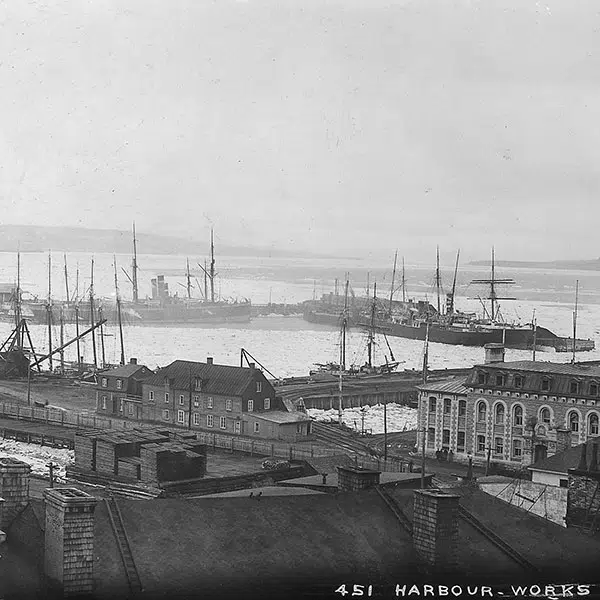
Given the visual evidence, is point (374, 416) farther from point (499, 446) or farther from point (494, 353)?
point (499, 446)

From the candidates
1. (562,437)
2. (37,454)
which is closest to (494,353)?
(562,437)

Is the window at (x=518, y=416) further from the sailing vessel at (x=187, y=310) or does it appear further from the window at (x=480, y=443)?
the sailing vessel at (x=187, y=310)

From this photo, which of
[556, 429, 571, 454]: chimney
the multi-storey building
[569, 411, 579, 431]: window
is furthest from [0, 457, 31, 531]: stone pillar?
[569, 411, 579, 431]: window

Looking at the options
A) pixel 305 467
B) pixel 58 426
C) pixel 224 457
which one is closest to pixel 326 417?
pixel 58 426

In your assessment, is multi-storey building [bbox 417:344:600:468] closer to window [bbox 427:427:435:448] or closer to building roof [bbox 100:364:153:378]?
window [bbox 427:427:435:448]

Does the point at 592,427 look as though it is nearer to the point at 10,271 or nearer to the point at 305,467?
the point at 305,467

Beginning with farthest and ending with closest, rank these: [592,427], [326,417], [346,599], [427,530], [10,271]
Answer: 1. [10,271]
2. [326,417]
3. [592,427]
4. [427,530]
5. [346,599]

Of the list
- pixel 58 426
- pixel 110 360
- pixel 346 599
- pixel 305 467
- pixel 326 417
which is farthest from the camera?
pixel 110 360

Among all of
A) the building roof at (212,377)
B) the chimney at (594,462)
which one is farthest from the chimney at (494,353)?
the chimney at (594,462)
